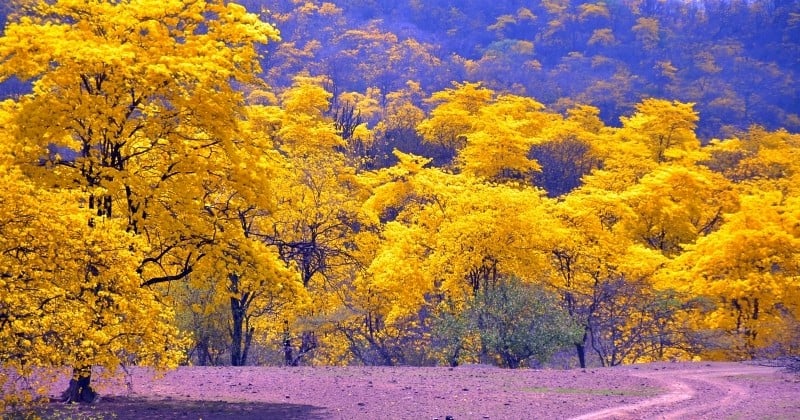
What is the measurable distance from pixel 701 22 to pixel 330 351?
89.8 m

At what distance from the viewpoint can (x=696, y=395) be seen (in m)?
15.4

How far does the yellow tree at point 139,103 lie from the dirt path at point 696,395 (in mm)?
7229

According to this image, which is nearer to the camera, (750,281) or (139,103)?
(139,103)

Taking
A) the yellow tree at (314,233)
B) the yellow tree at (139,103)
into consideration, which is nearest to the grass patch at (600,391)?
the yellow tree at (139,103)

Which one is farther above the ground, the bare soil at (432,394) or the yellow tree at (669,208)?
the yellow tree at (669,208)

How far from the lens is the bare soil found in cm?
1244

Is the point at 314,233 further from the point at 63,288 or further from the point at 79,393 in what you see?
the point at 63,288

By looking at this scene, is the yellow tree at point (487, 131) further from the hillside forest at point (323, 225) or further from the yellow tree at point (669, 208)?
the yellow tree at point (669, 208)

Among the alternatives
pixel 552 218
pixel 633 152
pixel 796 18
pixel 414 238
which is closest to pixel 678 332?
pixel 552 218

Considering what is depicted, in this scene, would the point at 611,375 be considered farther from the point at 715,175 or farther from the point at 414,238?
the point at 715,175

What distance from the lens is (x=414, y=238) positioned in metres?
27.6

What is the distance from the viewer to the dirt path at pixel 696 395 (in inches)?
509

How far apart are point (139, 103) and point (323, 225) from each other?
530 inches

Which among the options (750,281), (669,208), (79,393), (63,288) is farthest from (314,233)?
(669,208)
